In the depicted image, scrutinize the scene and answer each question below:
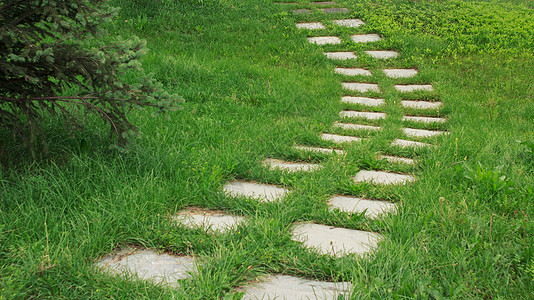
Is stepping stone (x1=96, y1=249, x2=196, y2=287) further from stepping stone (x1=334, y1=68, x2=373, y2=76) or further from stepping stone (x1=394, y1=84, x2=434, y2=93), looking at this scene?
stepping stone (x1=334, y1=68, x2=373, y2=76)

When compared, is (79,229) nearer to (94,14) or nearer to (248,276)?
(248,276)

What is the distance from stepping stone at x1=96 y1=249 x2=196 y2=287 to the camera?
6.21 ft

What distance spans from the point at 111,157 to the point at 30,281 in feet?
4.18

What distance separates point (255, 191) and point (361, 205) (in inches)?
31.9

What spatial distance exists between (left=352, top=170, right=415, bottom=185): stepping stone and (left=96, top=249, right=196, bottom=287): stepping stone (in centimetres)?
163

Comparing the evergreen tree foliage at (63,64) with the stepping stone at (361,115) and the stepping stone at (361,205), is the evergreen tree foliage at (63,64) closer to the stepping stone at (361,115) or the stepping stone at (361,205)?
the stepping stone at (361,205)

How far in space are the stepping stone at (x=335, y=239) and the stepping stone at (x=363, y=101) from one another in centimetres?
338

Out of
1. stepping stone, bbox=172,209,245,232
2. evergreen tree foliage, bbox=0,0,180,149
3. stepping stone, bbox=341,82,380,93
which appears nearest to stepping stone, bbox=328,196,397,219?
stepping stone, bbox=172,209,245,232

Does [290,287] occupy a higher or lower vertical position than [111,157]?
lower

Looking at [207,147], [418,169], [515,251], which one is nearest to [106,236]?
[207,147]

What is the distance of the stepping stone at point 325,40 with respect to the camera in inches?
308

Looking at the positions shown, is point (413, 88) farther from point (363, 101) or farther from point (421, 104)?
point (363, 101)

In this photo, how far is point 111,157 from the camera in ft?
9.48

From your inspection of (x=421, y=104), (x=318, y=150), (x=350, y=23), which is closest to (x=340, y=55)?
(x=350, y=23)
